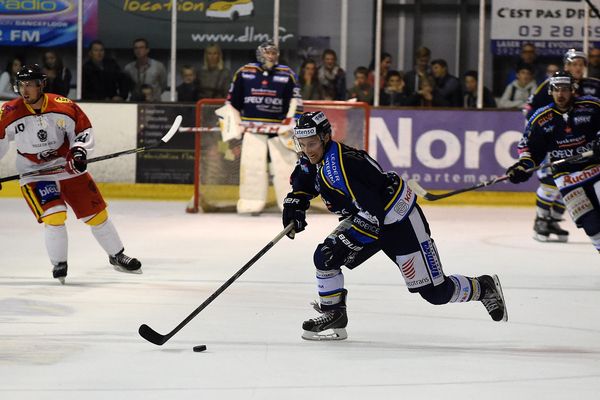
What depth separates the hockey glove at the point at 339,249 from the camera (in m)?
4.32

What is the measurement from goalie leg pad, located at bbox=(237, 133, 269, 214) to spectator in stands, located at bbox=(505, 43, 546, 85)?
7.79ft

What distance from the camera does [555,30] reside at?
395 inches

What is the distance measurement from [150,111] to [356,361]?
6397 mm

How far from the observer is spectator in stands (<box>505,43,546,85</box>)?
9938 mm

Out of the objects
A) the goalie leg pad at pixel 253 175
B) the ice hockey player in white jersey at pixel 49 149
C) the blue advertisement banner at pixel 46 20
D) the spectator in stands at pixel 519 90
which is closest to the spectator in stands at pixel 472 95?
Result: the spectator in stands at pixel 519 90

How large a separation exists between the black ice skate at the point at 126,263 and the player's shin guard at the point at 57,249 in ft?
1.28

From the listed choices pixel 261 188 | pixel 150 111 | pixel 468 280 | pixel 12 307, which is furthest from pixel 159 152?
pixel 468 280

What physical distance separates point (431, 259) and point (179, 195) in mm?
6087

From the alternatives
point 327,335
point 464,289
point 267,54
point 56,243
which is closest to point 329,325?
point 327,335

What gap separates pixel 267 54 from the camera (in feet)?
29.7

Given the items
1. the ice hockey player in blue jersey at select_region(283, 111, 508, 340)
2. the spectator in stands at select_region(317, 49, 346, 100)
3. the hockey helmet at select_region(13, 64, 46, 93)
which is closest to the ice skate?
the spectator in stands at select_region(317, 49, 346, 100)

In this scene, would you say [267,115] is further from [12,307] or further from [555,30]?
[12,307]

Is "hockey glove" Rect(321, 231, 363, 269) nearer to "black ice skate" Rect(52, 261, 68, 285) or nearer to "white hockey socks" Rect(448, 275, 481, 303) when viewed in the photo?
"white hockey socks" Rect(448, 275, 481, 303)

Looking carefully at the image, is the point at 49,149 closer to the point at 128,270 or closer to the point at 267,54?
the point at 128,270
